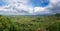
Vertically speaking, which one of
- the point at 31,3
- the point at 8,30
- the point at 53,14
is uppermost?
the point at 31,3

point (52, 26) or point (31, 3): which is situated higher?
point (31, 3)

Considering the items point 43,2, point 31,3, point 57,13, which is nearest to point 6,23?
point 31,3

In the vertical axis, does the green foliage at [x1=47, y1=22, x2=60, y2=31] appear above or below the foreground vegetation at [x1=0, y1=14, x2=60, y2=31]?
below

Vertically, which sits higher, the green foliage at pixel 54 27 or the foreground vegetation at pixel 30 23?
the foreground vegetation at pixel 30 23

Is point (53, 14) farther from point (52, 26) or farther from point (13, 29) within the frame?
point (13, 29)

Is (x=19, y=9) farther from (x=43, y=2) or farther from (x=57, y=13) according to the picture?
(x=57, y=13)

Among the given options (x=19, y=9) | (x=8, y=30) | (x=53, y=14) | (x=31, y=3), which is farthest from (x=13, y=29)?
(x=53, y=14)
